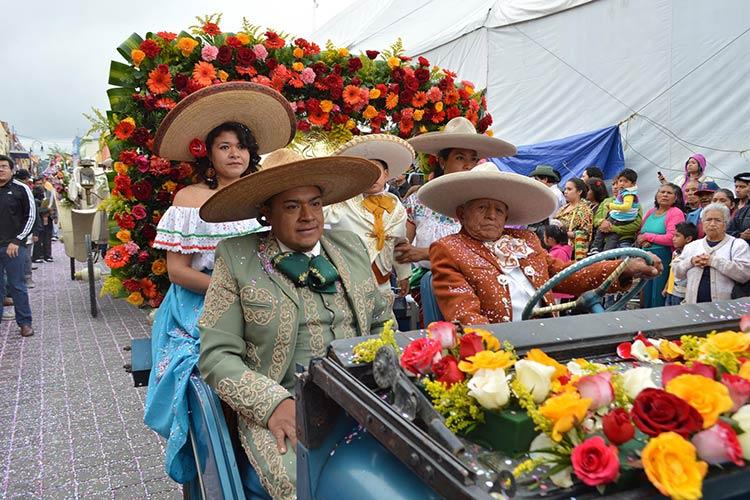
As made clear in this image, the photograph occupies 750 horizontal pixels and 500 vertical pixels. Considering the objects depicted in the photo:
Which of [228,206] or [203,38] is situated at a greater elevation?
[203,38]

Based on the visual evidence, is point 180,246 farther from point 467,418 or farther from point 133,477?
point 467,418

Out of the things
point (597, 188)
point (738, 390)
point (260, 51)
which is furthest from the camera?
point (597, 188)

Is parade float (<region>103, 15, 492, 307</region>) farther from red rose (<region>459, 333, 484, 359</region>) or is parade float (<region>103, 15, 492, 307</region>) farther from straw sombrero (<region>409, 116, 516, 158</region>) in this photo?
red rose (<region>459, 333, 484, 359</region>)

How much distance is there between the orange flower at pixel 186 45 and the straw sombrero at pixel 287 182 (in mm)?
1598

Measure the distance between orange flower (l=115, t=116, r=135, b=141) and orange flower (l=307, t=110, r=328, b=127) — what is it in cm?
111

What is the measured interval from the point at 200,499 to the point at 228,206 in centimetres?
138

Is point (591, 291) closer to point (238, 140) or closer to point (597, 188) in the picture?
point (238, 140)

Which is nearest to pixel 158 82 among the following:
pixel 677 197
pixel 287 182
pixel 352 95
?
pixel 352 95

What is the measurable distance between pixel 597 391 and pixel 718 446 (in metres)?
0.23

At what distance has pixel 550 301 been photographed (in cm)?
A: 321

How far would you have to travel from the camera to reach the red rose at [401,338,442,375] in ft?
4.60

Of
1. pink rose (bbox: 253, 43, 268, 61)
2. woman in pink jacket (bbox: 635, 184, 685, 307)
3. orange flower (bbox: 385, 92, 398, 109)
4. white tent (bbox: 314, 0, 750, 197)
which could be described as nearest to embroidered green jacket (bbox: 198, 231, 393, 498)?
pink rose (bbox: 253, 43, 268, 61)

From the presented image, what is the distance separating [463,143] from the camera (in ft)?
13.3

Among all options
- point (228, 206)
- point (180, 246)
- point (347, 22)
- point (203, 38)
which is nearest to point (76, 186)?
point (203, 38)
